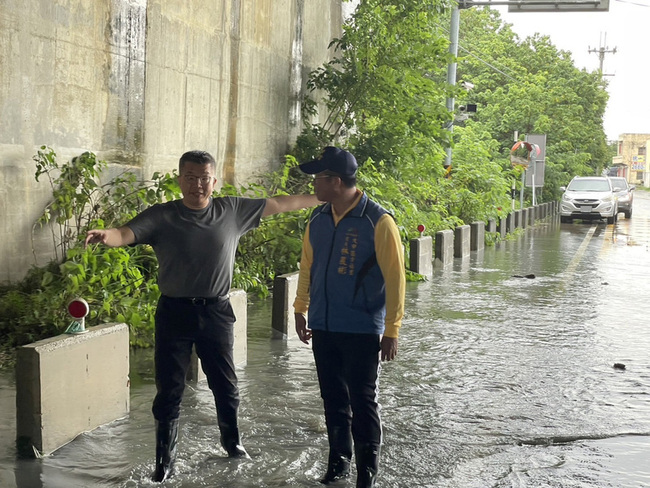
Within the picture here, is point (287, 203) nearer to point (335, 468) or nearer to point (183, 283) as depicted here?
point (183, 283)

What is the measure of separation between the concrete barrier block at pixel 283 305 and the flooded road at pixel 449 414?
147 mm

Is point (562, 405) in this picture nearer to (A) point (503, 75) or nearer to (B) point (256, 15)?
(B) point (256, 15)

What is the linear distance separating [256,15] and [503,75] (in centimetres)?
3267

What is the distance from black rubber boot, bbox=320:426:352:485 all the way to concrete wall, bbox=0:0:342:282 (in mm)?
5304

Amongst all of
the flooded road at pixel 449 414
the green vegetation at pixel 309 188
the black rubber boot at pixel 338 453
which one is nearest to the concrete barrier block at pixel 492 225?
the green vegetation at pixel 309 188

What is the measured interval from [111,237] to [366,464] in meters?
1.86

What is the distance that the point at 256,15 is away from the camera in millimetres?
14562

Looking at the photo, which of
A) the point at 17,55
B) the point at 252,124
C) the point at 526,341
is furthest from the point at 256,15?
the point at 526,341

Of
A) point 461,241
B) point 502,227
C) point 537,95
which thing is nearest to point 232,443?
point 461,241

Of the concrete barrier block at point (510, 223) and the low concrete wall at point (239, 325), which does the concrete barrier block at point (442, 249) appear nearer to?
the low concrete wall at point (239, 325)

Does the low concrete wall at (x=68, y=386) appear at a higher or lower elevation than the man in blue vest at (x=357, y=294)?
lower

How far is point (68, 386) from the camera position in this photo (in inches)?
223

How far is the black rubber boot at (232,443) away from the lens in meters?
5.39

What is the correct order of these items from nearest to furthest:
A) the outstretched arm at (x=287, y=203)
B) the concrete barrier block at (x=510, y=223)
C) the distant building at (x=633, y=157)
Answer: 1. the outstretched arm at (x=287, y=203)
2. the concrete barrier block at (x=510, y=223)
3. the distant building at (x=633, y=157)
